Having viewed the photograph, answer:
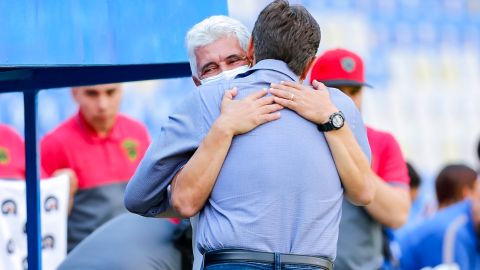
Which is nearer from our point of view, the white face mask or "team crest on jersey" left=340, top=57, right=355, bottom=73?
the white face mask

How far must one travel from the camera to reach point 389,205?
457cm

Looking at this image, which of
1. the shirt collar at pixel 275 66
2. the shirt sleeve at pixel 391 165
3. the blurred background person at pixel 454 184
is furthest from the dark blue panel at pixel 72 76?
the blurred background person at pixel 454 184

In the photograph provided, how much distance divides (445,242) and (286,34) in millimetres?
3607

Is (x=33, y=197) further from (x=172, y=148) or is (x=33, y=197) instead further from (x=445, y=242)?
(x=445, y=242)

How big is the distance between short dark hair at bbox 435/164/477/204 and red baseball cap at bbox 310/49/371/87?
262 cm

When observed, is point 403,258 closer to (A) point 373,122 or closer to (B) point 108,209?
(B) point 108,209

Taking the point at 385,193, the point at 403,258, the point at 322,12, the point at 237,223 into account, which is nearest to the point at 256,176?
the point at 237,223

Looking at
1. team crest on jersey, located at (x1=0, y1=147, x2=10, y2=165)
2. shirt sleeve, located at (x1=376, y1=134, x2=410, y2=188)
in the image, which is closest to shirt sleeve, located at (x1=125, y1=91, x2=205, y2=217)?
shirt sleeve, located at (x1=376, y1=134, x2=410, y2=188)

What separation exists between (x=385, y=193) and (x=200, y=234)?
1.80 meters

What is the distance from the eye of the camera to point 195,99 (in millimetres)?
2875

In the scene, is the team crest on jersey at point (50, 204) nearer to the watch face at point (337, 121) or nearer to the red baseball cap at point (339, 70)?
the red baseball cap at point (339, 70)

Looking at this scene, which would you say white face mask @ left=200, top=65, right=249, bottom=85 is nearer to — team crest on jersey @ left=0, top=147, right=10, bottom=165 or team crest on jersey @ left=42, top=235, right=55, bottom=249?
team crest on jersey @ left=42, top=235, right=55, bottom=249

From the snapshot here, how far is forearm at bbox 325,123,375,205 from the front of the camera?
2.88 m

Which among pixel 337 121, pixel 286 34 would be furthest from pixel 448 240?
pixel 286 34
